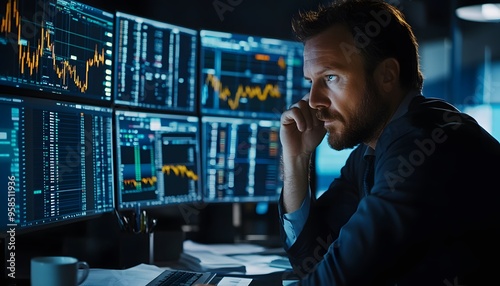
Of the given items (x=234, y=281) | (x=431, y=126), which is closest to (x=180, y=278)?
(x=234, y=281)

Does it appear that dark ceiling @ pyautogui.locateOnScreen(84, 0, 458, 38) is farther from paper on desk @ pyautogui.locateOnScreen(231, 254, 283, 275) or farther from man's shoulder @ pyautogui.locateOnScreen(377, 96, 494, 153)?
man's shoulder @ pyautogui.locateOnScreen(377, 96, 494, 153)

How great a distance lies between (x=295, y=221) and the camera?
163cm

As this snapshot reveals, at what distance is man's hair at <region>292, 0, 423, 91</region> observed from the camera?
1.40 meters

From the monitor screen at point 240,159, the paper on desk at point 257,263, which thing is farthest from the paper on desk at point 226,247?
the monitor screen at point 240,159

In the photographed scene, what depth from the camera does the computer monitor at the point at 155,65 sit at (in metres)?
1.75

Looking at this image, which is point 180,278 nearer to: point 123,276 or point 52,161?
point 123,276

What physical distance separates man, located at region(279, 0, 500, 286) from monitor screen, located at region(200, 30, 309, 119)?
0.54 metres

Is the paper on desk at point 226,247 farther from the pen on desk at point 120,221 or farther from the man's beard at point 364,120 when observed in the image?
the man's beard at point 364,120

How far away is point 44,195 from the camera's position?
134 cm

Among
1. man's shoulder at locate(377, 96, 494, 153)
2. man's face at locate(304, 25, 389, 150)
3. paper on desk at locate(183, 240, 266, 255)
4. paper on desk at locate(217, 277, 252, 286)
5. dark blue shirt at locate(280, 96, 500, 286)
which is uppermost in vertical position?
man's face at locate(304, 25, 389, 150)

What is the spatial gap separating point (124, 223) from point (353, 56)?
0.83 meters

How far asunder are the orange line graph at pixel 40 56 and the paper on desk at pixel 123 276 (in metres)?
0.48

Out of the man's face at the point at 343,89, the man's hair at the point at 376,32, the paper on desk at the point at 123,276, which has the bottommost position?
the paper on desk at the point at 123,276

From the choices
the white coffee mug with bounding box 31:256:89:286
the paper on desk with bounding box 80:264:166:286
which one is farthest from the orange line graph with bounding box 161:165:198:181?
the white coffee mug with bounding box 31:256:89:286
